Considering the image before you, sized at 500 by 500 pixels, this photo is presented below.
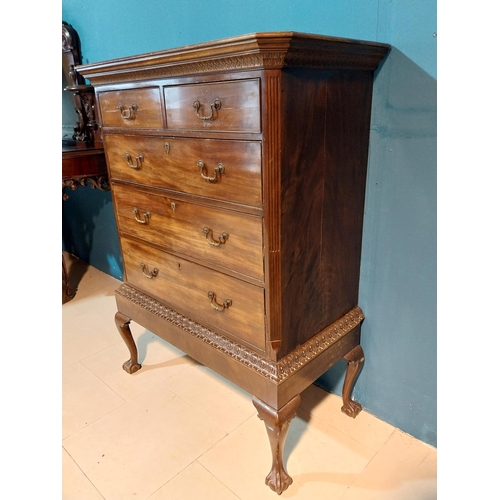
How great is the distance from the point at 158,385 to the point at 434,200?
134 centimetres

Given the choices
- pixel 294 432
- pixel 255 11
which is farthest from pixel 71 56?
pixel 294 432

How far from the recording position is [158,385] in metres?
1.82

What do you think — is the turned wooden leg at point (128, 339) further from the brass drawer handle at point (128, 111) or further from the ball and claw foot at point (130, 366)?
the brass drawer handle at point (128, 111)

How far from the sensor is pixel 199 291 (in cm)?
135

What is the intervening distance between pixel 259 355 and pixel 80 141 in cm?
183

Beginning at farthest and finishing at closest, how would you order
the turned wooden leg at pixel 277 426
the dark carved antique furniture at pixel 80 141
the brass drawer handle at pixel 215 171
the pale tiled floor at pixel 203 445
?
the dark carved antique furniture at pixel 80 141 → the pale tiled floor at pixel 203 445 → the turned wooden leg at pixel 277 426 → the brass drawer handle at pixel 215 171

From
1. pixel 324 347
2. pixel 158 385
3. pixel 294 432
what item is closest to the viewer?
pixel 324 347

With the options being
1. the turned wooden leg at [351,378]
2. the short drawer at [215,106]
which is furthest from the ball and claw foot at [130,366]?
the short drawer at [215,106]

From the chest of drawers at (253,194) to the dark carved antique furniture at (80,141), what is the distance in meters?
0.63

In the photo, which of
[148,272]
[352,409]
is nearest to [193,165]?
[148,272]

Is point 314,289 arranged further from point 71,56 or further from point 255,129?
point 71,56

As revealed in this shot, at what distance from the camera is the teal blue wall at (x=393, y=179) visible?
1.15 meters

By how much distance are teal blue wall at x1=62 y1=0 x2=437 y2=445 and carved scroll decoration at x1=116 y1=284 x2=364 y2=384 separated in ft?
0.49

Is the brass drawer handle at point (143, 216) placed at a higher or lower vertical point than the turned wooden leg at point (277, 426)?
higher
